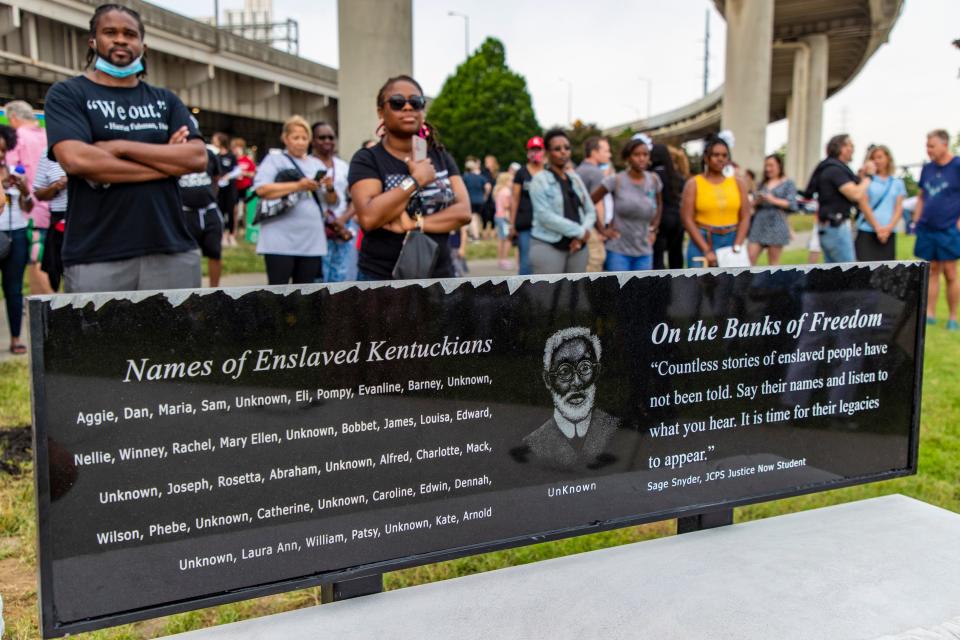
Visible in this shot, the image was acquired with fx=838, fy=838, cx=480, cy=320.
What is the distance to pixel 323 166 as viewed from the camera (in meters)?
7.07

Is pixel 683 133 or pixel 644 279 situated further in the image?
pixel 683 133

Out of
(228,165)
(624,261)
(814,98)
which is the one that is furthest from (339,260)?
(814,98)

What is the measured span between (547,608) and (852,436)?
4.75 feet

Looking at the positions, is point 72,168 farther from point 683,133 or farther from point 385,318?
point 683,133

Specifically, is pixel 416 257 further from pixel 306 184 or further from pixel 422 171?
pixel 306 184

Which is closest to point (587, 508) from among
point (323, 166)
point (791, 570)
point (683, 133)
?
point (791, 570)

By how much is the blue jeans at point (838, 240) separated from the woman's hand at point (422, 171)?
669 centimetres

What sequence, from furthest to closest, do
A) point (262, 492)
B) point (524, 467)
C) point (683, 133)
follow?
point (683, 133)
point (524, 467)
point (262, 492)

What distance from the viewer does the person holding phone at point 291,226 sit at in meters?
6.49

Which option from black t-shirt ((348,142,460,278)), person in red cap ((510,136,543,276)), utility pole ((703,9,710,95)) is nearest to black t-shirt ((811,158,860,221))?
person in red cap ((510,136,543,276))

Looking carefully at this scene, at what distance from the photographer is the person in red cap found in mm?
8344

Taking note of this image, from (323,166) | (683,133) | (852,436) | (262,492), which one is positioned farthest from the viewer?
(683,133)

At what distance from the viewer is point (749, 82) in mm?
32812

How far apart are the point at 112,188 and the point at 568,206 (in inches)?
160
